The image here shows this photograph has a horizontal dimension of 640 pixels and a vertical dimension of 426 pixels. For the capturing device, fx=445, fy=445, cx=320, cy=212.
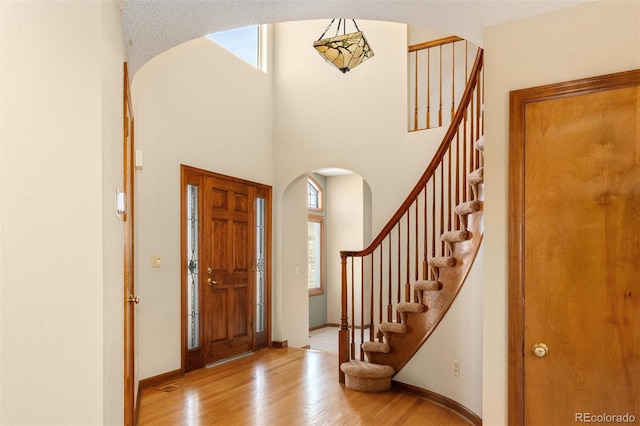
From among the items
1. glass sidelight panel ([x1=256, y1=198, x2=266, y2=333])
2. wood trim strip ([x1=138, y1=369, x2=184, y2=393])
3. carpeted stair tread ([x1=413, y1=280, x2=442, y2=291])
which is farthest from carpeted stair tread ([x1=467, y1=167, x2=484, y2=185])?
wood trim strip ([x1=138, y1=369, x2=184, y2=393])

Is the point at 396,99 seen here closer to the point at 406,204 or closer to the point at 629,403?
the point at 406,204

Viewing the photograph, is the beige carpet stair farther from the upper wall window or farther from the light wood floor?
the upper wall window

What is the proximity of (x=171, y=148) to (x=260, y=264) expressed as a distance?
1885 millimetres

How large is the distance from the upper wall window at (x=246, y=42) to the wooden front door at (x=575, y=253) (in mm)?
4011

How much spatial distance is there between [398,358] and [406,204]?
1.33m

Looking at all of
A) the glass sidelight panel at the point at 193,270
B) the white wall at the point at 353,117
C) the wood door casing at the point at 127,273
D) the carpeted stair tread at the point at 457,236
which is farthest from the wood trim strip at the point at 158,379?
the carpeted stair tread at the point at 457,236

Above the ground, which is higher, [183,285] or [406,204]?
[406,204]

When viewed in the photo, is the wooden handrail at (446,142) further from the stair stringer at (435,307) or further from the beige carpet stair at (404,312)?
the stair stringer at (435,307)

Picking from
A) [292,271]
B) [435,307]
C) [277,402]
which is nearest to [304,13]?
[435,307]

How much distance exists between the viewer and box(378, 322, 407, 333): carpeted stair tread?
375cm

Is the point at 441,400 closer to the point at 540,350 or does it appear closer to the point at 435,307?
the point at 435,307

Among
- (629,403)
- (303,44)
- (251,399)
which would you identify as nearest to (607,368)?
(629,403)

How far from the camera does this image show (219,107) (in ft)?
16.3

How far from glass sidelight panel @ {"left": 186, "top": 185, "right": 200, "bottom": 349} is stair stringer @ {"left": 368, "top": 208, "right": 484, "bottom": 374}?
184 cm
